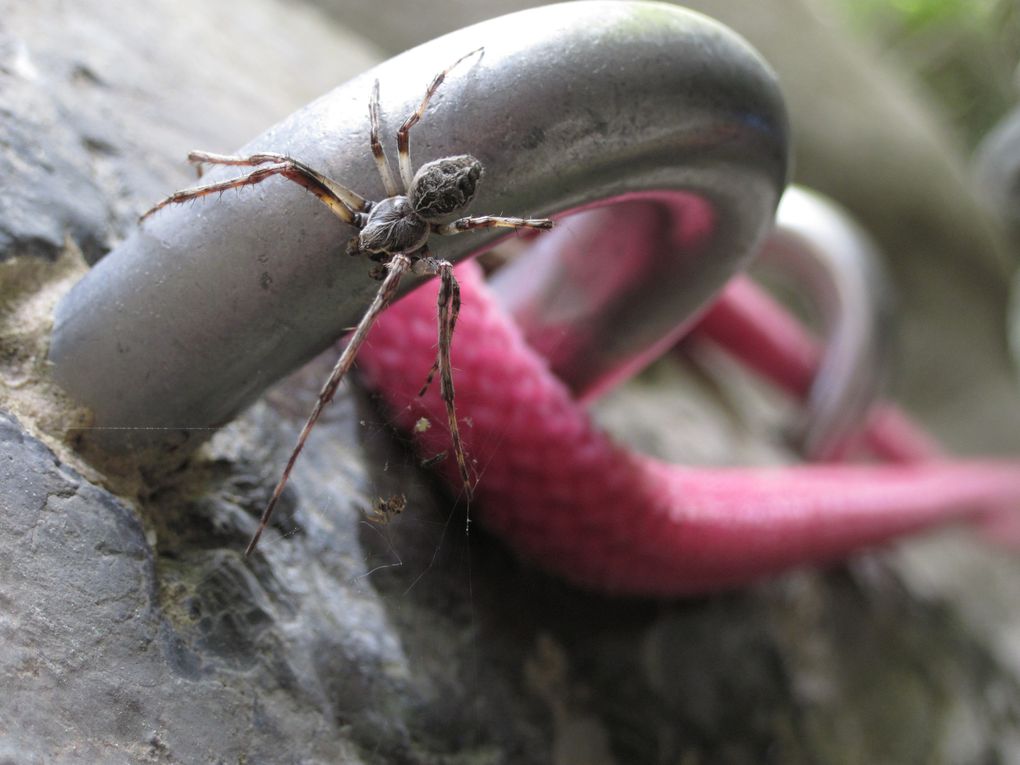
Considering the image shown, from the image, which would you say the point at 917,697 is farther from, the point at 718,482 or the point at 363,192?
the point at 363,192

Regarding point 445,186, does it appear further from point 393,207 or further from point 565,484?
point 565,484

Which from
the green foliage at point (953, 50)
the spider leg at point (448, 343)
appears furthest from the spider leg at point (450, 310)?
the green foliage at point (953, 50)

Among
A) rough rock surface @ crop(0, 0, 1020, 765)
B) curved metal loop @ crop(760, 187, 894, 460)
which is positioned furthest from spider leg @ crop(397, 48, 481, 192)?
curved metal loop @ crop(760, 187, 894, 460)

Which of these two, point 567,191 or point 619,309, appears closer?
point 567,191

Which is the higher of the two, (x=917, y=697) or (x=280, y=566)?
(x=280, y=566)

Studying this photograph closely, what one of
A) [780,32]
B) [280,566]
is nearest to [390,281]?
[280,566]

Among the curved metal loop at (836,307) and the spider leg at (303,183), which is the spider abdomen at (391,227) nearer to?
the spider leg at (303,183)

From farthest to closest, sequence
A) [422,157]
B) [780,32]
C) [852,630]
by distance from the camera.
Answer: [780,32]
[852,630]
[422,157]
